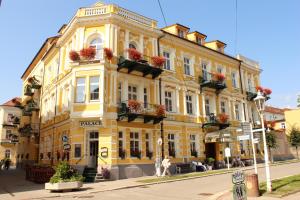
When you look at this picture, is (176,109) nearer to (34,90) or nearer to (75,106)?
(75,106)

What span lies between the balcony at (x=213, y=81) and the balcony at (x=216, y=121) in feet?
9.18

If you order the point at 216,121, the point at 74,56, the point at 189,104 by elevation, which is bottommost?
the point at 216,121

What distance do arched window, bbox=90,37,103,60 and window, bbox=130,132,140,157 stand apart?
635 centimetres

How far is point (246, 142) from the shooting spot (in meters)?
31.9

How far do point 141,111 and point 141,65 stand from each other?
3497mm

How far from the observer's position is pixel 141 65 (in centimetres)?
2225

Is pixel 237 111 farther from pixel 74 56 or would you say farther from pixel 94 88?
pixel 74 56

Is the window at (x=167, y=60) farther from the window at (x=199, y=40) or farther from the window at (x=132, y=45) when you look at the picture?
the window at (x=199, y=40)

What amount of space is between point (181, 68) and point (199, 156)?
814 centimetres

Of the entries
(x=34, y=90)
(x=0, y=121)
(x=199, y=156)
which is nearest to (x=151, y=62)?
(x=199, y=156)

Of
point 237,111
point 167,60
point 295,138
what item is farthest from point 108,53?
point 295,138

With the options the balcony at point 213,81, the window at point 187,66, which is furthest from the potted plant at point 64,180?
the balcony at point 213,81

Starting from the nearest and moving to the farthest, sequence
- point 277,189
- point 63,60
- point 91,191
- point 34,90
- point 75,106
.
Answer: point 277,189, point 91,191, point 75,106, point 63,60, point 34,90

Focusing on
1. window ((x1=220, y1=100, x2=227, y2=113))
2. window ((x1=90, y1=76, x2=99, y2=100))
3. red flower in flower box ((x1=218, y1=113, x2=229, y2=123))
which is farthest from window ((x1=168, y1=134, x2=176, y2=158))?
window ((x1=220, y1=100, x2=227, y2=113))
